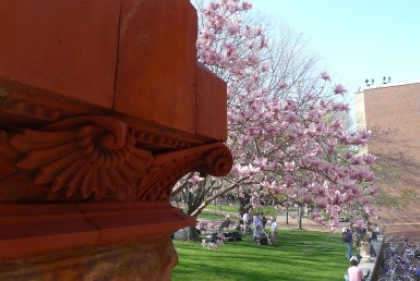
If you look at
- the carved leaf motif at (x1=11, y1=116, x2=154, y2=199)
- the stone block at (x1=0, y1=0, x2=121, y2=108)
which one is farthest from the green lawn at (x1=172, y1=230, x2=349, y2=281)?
the stone block at (x1=0, y1=0, x2=121, y2=108)

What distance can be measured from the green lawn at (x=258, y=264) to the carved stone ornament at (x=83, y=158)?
8.21 metres

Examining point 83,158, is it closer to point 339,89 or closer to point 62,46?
point 62,46

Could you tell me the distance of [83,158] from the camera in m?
1.31

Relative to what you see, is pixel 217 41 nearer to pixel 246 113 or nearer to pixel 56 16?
pixel 246 113

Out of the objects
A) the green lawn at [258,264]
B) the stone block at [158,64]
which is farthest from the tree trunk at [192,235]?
the stone block at [158,64]

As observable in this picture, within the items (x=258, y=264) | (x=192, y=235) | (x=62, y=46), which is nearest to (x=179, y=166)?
(x=62, y=46)

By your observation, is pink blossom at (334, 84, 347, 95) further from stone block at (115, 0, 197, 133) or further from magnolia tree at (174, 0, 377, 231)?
stone block at (115, 0, 197, 133)

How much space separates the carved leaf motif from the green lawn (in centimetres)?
835

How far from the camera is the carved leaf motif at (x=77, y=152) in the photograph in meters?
1.18

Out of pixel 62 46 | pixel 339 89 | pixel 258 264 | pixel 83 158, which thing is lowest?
pixel 258 264

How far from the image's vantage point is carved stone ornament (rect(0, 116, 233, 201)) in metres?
1.19

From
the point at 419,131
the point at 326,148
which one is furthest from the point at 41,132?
the point at 419,131

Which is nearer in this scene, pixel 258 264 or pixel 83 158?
pixel 83 158

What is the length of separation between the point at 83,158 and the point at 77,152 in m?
0.03
